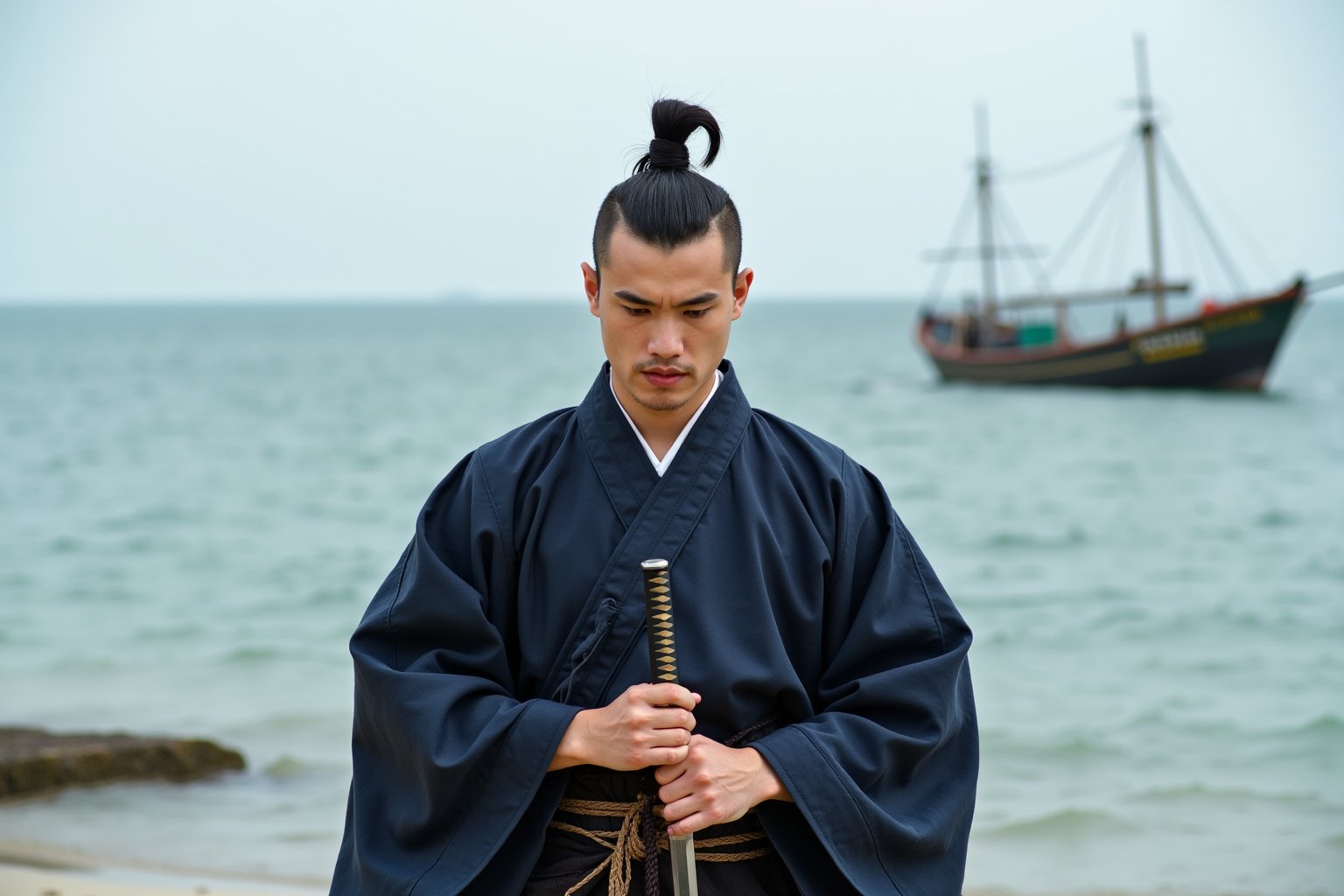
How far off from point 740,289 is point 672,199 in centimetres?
23

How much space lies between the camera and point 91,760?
5512 mm

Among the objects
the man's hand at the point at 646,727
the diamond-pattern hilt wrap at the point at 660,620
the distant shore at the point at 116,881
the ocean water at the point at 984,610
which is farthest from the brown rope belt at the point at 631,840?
the ocean water at the point at 984,610

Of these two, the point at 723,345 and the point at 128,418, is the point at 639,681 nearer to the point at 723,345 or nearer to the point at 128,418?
the point at 723,345

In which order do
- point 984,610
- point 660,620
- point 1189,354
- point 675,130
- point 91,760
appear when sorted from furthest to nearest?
point 1189,354 → point 984,610 → point 91,760 → point 675,130 → point 660,620

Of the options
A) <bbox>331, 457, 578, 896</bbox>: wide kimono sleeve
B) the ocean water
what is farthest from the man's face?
the ocean water

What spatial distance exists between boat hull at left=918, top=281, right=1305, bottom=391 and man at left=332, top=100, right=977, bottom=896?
27.5m

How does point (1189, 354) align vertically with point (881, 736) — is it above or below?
above

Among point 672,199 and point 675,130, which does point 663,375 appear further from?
point 675,130

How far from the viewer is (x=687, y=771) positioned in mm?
1884

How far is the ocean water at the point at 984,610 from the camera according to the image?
559 centimetres

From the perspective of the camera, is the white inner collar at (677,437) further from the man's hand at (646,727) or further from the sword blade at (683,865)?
the sword blade at (683,865)

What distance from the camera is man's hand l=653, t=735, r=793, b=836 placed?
1875 millimetres

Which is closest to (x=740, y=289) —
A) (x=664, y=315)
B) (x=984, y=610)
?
(x=664, y=315)

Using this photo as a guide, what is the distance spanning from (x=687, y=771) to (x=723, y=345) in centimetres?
63
